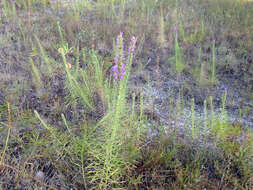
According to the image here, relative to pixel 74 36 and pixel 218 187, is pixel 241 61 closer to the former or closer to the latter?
pixel 218 187

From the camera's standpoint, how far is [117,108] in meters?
1.30

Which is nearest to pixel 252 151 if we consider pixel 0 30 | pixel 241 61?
pixel 241 61

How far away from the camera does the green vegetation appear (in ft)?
5.49

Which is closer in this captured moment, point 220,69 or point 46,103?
point 46,103

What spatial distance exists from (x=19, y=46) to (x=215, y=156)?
318cm

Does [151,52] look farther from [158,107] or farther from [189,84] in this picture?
[158,107]

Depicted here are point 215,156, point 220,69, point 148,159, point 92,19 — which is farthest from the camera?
point 92,19

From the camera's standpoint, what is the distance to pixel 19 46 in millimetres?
3271

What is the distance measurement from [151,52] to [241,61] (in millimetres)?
1621

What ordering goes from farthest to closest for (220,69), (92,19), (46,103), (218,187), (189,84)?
(92,19) → (220,69) → (189,84) → (46,103) → (218,187)

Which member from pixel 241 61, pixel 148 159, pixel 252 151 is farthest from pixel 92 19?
pixel 252 151

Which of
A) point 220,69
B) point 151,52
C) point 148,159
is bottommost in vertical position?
point 148,159

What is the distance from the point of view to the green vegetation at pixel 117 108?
167 cm

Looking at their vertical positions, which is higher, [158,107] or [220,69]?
[220,69]
